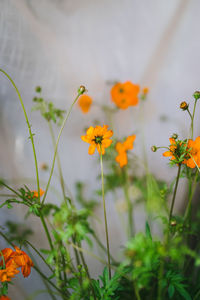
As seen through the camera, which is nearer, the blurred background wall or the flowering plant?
the flowering plant

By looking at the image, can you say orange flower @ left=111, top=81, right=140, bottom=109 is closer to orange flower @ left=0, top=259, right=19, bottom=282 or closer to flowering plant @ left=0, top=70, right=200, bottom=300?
flowering plant @ left=0, top=70, right=200, bottom=300

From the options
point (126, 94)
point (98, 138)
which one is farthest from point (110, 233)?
point (98, 138)

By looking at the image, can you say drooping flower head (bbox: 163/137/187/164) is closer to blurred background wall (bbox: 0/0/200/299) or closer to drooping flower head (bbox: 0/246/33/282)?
drooping flower head (bbox: 0/246/33/282)

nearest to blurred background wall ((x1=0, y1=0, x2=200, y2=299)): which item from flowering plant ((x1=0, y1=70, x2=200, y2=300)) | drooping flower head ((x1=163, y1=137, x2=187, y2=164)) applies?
flowering plant ((x1=0, y1=70, x2=200, y2=300))

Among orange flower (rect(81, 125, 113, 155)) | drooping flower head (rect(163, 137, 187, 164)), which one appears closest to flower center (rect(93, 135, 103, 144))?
orange flower (rect(81, 125, 113, 155))

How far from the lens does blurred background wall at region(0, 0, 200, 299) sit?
0.73 m

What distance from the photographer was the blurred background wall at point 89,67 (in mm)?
731

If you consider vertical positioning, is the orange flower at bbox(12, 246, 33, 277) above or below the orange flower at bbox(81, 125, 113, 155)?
below

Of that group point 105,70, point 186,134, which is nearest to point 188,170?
point 186,134

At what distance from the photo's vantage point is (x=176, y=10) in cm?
85

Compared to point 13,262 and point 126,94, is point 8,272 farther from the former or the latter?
point 126,94

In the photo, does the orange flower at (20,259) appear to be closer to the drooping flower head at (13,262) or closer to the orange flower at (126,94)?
the drooping flower head at (13,262)

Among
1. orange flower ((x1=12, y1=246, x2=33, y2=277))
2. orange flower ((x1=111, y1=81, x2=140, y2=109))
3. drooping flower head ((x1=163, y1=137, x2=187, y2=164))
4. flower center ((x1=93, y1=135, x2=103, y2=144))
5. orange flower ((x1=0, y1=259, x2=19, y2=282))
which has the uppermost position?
orange flower ((x1=111, y1=81, x2=140, y2=109))

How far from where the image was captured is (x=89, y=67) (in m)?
0.89
